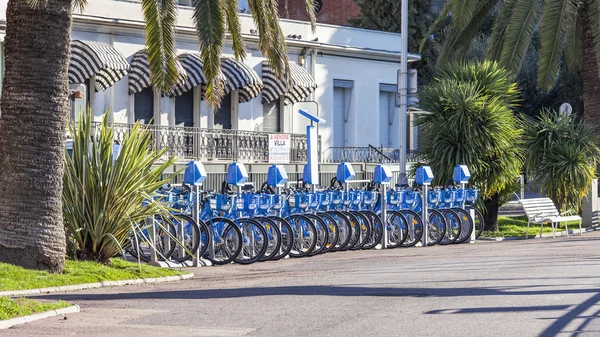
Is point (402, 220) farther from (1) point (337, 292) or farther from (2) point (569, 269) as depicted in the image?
(1) point (337, 292)

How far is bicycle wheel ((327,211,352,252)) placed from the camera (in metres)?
19.1

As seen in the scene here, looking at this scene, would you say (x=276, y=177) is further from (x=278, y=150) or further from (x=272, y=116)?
(x=272, y=116)

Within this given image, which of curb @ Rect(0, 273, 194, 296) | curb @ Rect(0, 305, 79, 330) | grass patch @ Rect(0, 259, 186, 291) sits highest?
grass patch @ Rect(0, 259, 186, 291)

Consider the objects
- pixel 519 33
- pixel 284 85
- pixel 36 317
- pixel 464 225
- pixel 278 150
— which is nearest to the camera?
pixel 36 317

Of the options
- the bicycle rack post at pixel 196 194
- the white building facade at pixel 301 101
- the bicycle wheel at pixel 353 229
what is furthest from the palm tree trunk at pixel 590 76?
the bicycle rack post at pixel 196 194

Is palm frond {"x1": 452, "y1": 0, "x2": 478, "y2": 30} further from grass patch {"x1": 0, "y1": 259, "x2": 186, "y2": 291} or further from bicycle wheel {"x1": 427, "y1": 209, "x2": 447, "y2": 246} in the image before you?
grass patch {"x1": 0, "y1": 259, "x2": 186, "y2": 291}

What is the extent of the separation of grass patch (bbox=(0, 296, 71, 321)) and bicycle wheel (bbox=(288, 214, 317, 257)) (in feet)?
26.7

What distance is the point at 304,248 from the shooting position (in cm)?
1838

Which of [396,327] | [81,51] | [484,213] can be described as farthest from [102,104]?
[396,327]

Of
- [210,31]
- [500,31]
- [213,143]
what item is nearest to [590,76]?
[500,31]

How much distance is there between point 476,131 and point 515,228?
3.19 m

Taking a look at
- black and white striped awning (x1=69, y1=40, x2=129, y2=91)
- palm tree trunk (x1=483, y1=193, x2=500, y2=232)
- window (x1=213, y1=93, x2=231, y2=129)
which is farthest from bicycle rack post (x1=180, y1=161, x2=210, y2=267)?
window (x1=213, y1=93, x2=231, y2=129)

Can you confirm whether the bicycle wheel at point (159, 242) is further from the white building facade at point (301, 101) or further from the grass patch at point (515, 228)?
the white building facade at point (301, 101)

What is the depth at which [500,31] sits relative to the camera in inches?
1117
